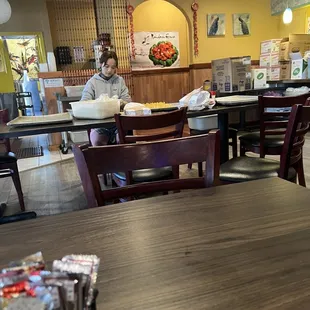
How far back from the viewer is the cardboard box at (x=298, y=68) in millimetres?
4820

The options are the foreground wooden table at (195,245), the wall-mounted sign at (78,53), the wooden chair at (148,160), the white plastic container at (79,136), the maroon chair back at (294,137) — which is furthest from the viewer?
the wall-mounted sign at (78,53)

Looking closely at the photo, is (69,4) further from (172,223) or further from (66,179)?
(172,223)

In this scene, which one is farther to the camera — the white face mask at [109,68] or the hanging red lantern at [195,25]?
the hanging red lantern at [195,25]

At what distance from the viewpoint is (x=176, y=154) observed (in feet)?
3.42

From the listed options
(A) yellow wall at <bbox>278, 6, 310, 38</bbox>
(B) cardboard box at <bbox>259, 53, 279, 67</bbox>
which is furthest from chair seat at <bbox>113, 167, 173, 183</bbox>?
(A) yellow wall at <bbox>278, 6, 310, 38</bbox>

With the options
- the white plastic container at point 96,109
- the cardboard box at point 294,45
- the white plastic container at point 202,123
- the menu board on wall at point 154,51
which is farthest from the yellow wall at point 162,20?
the white plastic container at point 96,109

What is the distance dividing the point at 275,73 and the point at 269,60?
31 cm

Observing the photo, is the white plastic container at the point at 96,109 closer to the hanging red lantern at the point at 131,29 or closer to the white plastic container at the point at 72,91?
the white plastic container at the point at 72,91

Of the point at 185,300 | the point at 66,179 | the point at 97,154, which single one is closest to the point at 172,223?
the point at 185,300

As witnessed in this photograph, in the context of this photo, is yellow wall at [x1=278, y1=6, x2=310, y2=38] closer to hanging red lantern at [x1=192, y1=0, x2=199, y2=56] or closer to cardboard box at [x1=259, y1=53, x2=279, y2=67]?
cardboard box at [x1=259, y1=53, x2=279, y2=67]

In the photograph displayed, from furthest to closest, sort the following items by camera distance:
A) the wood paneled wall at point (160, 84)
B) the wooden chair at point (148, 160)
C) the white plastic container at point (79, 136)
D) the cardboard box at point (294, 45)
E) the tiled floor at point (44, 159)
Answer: the wood paneled wall at point (160, 84) < the cardboard box at point (294, 45) < the white plastic container at point (79, 136) < the tiled floor at point (44, 159) < the wooden chair at point (148, 160)

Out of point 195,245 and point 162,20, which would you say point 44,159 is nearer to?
point 162,20

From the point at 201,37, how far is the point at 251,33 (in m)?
1.24

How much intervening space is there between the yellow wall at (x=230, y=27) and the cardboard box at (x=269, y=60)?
2.71 feet
